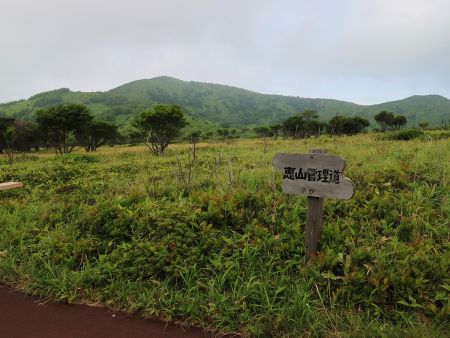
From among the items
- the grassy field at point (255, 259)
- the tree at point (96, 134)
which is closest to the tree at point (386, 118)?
the tree at point (96, 134)

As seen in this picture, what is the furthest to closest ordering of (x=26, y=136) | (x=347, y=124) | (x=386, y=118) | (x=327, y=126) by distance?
(x=386, y=118) < (x=327, y=126) < (x=347, y=124) < (x=26, y=136)

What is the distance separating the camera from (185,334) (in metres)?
3.02

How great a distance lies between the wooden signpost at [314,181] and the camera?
344 centimetres

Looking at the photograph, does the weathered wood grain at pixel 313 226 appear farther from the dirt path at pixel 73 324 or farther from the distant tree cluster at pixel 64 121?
the distant tree cluster at pixel 64 121

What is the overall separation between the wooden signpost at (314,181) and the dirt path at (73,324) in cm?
156

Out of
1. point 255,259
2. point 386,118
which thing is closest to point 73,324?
point 255,259

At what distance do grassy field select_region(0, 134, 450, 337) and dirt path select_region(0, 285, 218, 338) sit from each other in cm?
14

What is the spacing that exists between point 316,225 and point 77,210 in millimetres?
3946

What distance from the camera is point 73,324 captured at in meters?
3.16

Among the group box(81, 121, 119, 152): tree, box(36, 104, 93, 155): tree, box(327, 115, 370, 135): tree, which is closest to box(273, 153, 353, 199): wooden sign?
box(36, 104, 93, 155): tree

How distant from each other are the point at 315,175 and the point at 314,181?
0.21 feet

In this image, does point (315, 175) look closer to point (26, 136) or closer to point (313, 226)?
point (313, 226)

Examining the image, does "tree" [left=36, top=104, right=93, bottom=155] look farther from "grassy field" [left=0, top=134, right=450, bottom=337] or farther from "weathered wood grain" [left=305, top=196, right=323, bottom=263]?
"weathered wood grain" [left=305, top=196, right=323, bottom=263]

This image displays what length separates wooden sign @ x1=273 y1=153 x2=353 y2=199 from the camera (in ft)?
11.3
